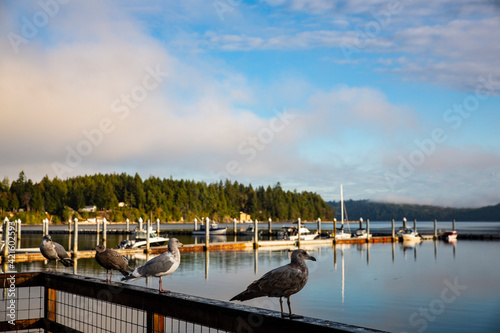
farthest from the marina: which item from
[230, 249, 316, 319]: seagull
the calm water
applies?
[230, 249, 316, 319]: seagull

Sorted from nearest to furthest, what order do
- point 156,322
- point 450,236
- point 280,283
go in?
point 280,283, point 156,322, point 450,236

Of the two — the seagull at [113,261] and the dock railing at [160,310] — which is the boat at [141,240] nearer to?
the seagull at [113,261]

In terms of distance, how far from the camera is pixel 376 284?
125 ft

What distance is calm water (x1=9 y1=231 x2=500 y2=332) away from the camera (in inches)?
1016

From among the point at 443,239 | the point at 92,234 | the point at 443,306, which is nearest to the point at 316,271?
the point at 443,306

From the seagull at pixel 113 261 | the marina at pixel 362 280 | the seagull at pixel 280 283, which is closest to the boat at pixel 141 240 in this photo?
the marina at pixel 362 280

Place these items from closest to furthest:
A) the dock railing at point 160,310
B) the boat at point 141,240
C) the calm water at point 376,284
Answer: the dock railing at point 160,310
the calm water at point 376,284
the boat at point 141,240

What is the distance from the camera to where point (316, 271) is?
4478 cm

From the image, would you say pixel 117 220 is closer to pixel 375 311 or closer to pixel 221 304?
pixel 375 311

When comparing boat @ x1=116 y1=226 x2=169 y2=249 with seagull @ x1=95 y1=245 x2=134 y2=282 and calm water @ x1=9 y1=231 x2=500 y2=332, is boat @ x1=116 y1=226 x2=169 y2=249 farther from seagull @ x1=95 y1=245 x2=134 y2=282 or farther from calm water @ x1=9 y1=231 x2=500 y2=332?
seagull @ x1=95 y1=245 x2=134 y2=282

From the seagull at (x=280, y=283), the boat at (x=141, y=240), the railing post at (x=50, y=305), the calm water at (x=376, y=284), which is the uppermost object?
the seagull at (x=280, y=283)

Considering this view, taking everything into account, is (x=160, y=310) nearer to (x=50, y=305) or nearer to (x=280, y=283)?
(x=280, y=283)

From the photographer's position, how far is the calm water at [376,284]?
25.8 m

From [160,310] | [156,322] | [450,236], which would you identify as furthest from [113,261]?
[450,236]
